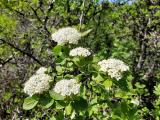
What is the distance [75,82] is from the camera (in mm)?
3197

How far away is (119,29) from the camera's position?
1238 cm

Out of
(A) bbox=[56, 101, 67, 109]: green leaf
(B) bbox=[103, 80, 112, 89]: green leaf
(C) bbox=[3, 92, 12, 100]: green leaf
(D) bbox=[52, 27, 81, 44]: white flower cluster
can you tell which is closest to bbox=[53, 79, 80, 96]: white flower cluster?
(A) bbox=[56, 101, 67, 109]: green leaf

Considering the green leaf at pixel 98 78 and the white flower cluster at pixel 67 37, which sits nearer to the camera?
the green leaf at pixel 98 78

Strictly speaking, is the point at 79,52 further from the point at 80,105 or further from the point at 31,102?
the point at 31,102

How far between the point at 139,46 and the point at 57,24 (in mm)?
2796

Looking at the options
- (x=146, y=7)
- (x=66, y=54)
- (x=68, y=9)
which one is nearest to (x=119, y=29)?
(x=146, y=7)

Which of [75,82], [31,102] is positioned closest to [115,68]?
[75,82]

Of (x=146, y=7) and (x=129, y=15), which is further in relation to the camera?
(x=129, y=15)

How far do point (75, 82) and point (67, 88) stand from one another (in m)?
0.09

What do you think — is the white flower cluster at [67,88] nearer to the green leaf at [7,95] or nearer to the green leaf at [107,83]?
the green leaf at [107,83]

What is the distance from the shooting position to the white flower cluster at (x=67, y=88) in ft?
10.3

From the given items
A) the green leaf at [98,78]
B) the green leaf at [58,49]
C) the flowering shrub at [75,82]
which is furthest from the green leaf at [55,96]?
the green leaf at [58,49]

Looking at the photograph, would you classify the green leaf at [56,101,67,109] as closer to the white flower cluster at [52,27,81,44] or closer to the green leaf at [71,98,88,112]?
the green leaf at [71,98,88,112]

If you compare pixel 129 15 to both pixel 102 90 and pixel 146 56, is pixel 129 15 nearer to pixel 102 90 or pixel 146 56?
pixel 146 56
